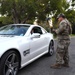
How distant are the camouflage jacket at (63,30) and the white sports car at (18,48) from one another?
696 mm

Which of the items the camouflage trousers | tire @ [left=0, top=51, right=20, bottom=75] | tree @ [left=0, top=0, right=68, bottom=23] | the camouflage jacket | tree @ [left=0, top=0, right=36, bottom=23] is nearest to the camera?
tire @ [left=0, top=51, right=20, bottom=75]

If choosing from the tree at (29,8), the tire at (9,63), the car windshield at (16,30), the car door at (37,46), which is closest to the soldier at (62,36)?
the car door at (37,46)

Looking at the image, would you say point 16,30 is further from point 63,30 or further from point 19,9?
point 19,9

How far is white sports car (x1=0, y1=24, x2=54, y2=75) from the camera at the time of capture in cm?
348

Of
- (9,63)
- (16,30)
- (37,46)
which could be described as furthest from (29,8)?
(9,63)

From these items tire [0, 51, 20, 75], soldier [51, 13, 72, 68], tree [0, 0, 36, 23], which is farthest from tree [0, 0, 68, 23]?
tire [0, 51, 20, 75]

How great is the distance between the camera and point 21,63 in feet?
13.3

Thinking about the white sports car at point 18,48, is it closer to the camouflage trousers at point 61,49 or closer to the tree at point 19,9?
the camouflage trousers at point 61,49

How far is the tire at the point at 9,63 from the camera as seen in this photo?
11.1 feet

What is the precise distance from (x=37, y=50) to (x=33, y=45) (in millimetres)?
433

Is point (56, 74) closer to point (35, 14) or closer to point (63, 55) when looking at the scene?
point (63, 55)

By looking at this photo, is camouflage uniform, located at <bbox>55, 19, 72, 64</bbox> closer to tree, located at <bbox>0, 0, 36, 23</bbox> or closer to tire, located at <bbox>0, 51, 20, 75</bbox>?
tire, located at <bbox>0, 51, 20, 75</bbox>

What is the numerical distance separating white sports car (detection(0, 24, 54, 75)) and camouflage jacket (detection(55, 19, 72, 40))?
70cm

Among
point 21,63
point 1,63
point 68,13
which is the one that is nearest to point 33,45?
point 21,63
